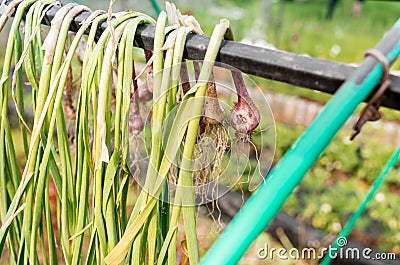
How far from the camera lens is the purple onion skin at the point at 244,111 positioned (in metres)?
0.51

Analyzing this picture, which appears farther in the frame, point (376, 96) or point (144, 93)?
point (144, 93)

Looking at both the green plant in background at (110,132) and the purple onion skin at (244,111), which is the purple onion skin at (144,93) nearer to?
the green plant in background at (110,132)

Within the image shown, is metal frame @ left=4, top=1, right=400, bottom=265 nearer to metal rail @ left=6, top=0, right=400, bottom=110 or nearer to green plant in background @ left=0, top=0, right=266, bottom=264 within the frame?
metal rail @ left=6, top=0, right=400, bottom=110

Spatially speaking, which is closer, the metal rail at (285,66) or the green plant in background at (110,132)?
the metal rail at (285,66)

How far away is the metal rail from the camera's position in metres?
0.40

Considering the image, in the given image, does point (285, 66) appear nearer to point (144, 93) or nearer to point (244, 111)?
point (244, 111)

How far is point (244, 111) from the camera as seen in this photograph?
519 mm

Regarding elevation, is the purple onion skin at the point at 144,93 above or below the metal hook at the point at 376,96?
below

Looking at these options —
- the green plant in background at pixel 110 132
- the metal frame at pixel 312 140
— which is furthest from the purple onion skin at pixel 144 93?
the metal frame at pixel 312 140

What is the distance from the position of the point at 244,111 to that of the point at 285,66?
95mm

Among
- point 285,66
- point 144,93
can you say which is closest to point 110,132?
point 144,93

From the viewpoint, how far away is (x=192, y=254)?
542 millimetres

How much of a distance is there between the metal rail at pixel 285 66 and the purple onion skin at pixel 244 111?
28 millimetres

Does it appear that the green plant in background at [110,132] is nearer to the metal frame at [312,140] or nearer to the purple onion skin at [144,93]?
the purple onion skin at [144,93]
